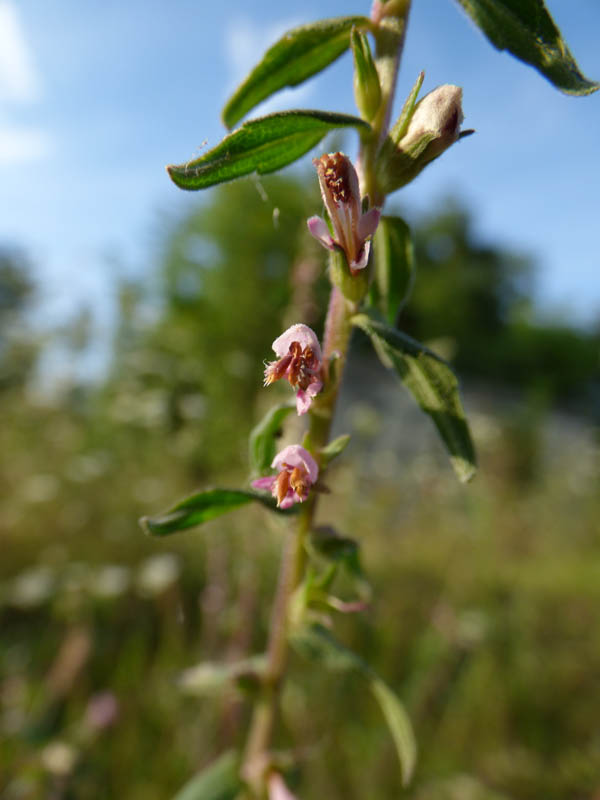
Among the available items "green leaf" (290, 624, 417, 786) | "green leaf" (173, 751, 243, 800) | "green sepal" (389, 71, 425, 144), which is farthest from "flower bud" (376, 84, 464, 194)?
"green leaf" (173, 751, 243, 800)

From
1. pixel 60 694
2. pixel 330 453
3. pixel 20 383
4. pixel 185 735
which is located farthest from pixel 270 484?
pixel 20 383

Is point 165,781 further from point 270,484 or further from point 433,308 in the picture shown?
point 433,308

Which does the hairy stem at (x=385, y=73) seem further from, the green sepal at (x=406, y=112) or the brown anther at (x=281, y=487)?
the brown anther at (x=281, y=487)

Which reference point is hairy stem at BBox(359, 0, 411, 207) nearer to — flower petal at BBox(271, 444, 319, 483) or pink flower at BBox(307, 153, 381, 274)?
pink flower at BBox(307, 153, 381, 274)

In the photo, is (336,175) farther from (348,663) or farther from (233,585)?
(233,585)

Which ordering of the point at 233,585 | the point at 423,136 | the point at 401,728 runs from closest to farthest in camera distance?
the point at 423,136 → the point at 401,728 → the point at 233,585

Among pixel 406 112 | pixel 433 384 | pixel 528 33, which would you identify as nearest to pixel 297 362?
pixel 433 384
